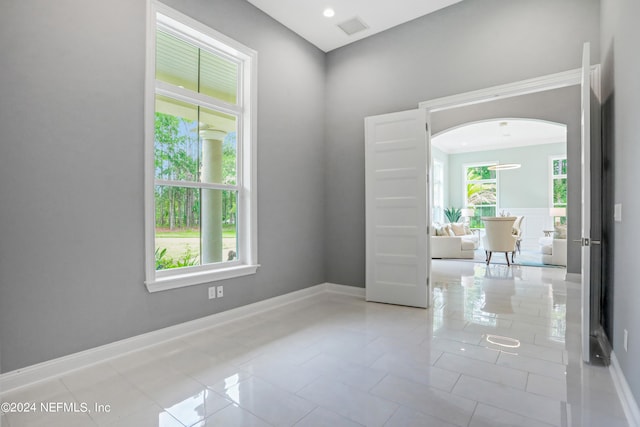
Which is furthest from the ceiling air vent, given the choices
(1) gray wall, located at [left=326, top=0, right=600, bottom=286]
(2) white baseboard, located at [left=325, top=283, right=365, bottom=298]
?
(2) white baseboard, located at [left=325, top=283, right=365, bottom=298]

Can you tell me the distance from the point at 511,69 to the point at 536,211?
27.6ft

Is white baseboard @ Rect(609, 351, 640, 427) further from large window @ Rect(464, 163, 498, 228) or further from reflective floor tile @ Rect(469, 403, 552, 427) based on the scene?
large window @ Rect(464, 163, 498, 228)

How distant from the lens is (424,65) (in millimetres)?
3922

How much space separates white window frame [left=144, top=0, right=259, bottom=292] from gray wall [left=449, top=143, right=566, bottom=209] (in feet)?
32.1

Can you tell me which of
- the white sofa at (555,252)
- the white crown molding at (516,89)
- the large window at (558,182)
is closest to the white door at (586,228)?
the white crown molding at (516,89)

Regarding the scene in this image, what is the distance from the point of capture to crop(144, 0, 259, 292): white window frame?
2.72m

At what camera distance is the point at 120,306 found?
2.55m

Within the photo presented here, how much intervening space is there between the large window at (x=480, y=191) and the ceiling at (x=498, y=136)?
29.6 inches

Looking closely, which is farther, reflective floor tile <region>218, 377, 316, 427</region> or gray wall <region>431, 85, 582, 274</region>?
gray wall <region>431, 85, 582, 274</region>

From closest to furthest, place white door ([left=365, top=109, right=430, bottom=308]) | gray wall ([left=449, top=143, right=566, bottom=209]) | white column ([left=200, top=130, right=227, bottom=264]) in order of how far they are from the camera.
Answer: white column ([left=200, top=130, right=227, bottom=264]) < white door ([left=365, top=109, right=430, bottom=308]) < gray wall ([left=449, top=143, right=566, bottom=209])

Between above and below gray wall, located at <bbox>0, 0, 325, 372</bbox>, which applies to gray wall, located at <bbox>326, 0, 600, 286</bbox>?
above

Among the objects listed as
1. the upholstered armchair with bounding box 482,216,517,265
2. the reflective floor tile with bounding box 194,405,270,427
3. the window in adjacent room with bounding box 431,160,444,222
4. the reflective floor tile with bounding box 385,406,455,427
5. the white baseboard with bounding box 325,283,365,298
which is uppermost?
the window in adjacent room with bounding box 431,160,444,222

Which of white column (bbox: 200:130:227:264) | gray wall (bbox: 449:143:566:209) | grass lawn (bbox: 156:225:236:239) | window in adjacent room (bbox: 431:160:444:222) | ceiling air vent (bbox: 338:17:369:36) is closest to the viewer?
grass lawn (bbox: 156:225:236:239)

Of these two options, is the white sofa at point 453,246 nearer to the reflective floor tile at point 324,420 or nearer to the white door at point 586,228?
the white door at point 586,228
